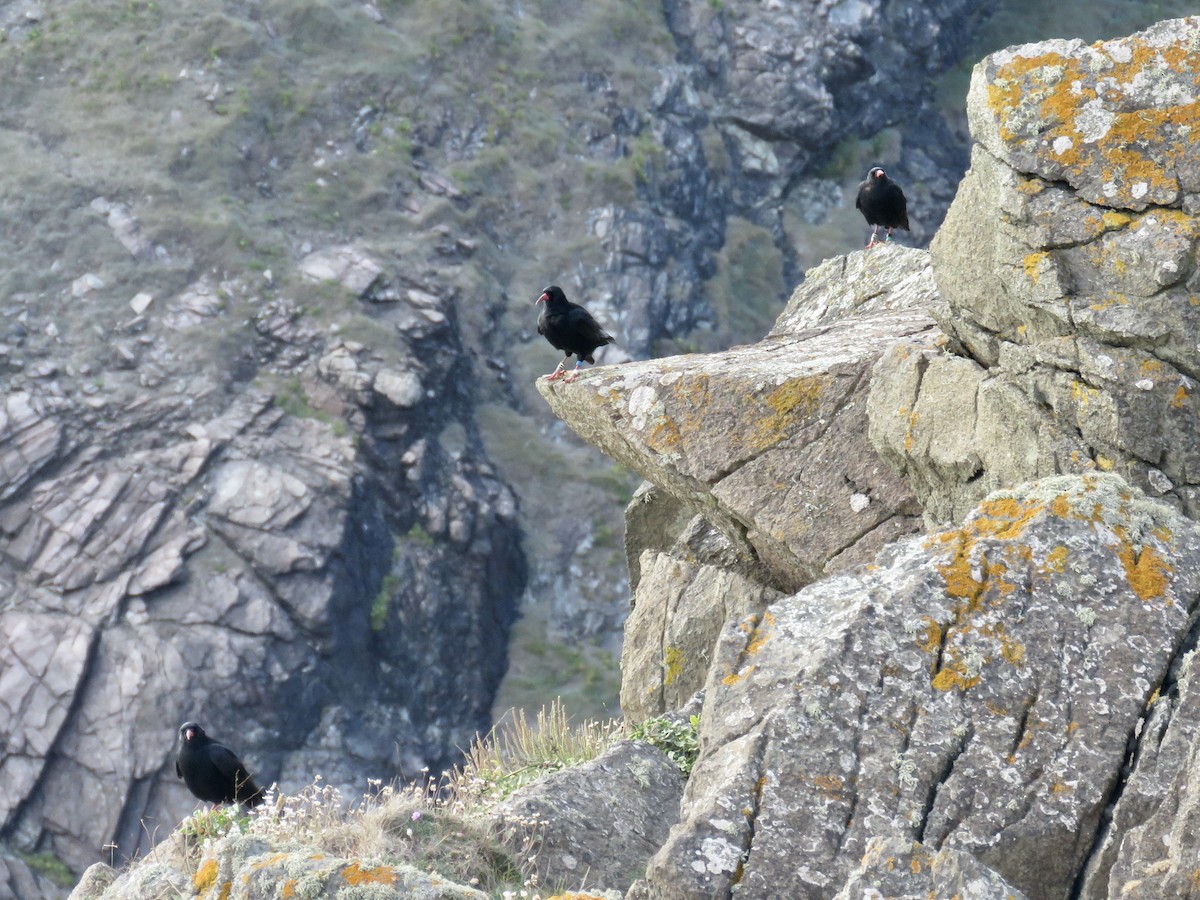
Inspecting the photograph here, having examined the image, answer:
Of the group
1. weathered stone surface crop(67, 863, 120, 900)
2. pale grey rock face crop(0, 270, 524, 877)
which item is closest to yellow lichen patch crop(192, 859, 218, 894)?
weathered stone surface crop(67, 863, 120, 900)

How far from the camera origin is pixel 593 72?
198 ft

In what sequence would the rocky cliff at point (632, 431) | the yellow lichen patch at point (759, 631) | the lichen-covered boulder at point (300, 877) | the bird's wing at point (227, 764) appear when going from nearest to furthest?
the lichen-covered boulder at point (300, 877), the rocky cliff at point (632, 431), the yellow lichen patch at point (759, 631), the bird's wing at point (227, 764)

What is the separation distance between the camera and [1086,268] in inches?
378

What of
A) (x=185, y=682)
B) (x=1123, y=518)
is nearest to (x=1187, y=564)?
(x=1123, y=518)

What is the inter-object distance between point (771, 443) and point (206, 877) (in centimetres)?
655

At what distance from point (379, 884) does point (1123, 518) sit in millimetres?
3942

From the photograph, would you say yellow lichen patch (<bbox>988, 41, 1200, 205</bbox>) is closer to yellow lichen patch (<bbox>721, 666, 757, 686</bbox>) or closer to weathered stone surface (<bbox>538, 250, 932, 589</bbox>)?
weathered stone surface (<bbox>538, 250, 932, 589</bbox>)

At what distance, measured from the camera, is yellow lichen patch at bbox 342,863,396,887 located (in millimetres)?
5848

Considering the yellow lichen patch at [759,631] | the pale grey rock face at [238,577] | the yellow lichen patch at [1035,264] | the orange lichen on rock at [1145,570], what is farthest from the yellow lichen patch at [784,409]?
the pale grey rock face at [238,577]

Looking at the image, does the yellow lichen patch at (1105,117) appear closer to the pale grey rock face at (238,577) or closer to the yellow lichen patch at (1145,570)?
the yellow lichen patch at (1145,570)

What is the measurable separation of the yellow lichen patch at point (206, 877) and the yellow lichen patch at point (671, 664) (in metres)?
6.33

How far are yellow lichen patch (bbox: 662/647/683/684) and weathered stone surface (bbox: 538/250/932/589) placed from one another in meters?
1.08

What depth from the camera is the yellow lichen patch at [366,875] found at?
19.2 ft

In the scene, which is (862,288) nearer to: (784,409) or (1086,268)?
(784,409)
